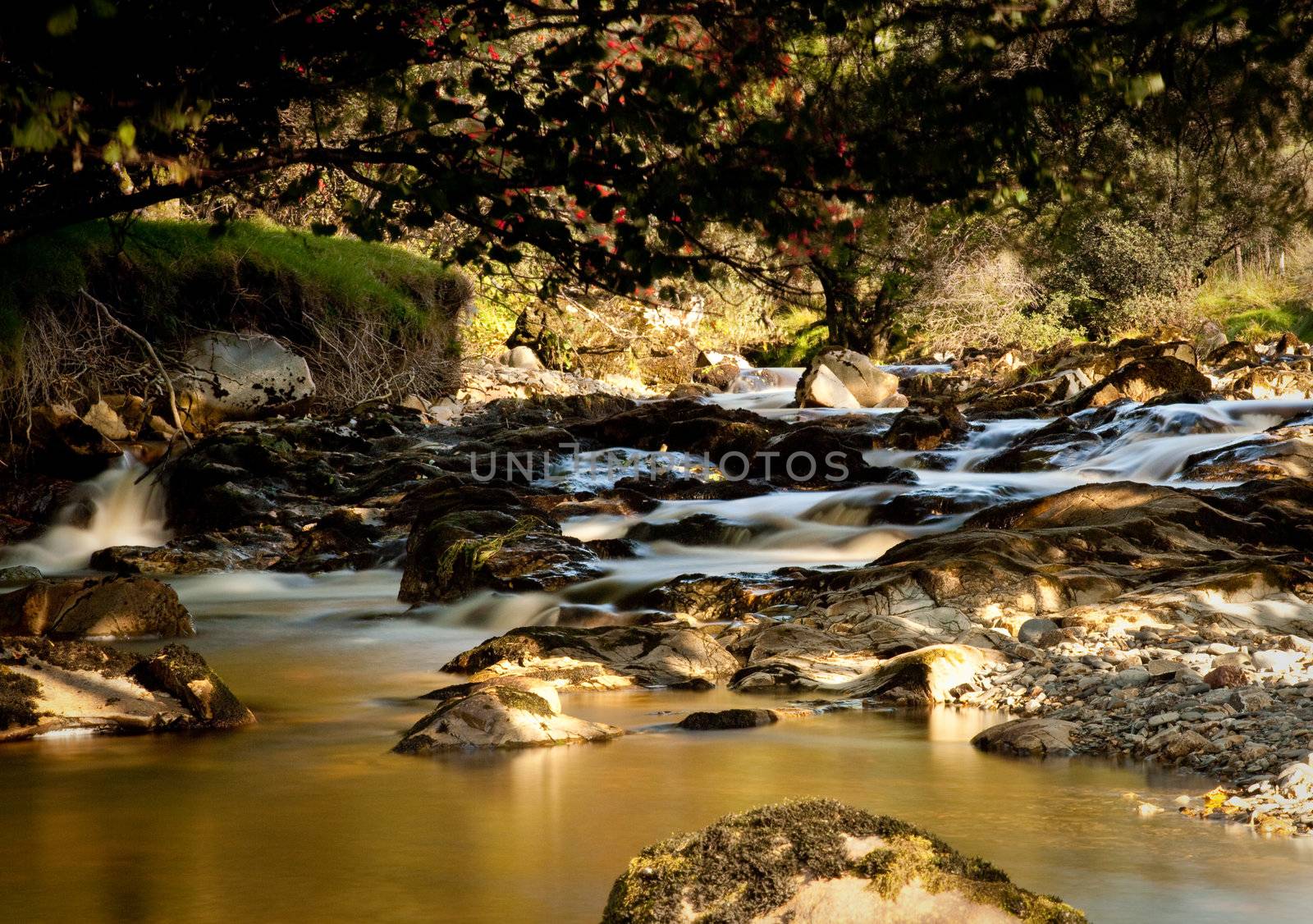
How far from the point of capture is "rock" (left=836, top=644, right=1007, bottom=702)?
19.6ft

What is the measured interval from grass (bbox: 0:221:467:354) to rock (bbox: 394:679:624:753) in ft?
31.8

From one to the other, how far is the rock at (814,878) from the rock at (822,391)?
Answer: 1875 cm

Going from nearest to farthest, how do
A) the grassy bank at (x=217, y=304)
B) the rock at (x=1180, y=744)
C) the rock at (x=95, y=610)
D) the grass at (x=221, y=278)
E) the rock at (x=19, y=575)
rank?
the rock at (x=1180, y=744), the rock at (x=95, y=610), the rock at (x=19, y=575), the grassy bank at (x=217, y=304), the grass at (x=221, y=278)

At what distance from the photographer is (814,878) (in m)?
2.39

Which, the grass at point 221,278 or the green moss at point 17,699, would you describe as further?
the grass at point 221,278

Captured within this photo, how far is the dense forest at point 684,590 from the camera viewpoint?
3.45m

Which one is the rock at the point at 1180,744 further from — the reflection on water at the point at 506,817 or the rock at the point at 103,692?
the rock at the point at 103,692

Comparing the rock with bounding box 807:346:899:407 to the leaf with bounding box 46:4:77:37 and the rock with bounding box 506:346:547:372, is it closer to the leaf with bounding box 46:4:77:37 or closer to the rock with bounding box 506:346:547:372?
the rock with bounding box 506:346:547:372

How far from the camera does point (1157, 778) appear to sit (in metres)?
4.38

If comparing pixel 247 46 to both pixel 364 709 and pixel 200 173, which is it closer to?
pixel 200 173

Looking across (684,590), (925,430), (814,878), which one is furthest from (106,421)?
(814,878)

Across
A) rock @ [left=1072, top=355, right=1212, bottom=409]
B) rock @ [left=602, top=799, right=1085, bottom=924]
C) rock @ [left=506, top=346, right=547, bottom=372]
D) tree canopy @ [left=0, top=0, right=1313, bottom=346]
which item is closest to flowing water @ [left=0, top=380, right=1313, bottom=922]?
rock @ [left=602, top=799, right=1085, bottom=924]

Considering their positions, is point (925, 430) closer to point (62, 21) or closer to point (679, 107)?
point (679, 107)

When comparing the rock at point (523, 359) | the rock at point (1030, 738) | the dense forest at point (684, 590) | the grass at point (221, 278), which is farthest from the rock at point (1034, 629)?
the rock at point (523, 359)
